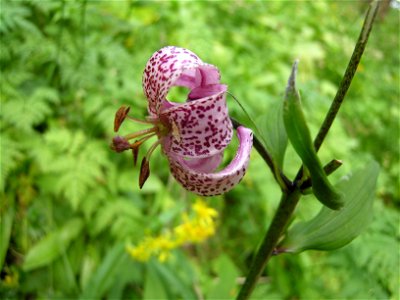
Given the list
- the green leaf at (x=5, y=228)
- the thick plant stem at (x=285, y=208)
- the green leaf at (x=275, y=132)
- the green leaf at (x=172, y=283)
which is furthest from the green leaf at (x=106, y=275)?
the green leaf at (x=275, y=132)

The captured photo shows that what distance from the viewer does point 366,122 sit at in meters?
2.24

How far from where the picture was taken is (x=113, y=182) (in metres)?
1.59

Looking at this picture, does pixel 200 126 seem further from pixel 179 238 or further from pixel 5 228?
pixel 5 228

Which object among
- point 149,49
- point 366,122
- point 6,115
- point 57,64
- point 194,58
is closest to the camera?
point 194,58

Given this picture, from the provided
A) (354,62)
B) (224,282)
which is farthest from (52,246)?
(354,62)

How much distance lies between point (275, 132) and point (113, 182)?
0.84 metres

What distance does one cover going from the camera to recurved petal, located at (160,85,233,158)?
64 cm

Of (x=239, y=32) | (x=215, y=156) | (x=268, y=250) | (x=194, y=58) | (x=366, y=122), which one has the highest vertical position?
(x=194, y=58)

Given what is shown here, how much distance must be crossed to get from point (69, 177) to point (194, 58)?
0.93m

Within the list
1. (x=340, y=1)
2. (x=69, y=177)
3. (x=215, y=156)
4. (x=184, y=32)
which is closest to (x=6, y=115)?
(x=69, y=177)

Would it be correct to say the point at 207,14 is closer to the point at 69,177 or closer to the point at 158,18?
the point at 158,18

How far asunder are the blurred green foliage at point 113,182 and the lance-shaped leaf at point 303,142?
1.56 ft

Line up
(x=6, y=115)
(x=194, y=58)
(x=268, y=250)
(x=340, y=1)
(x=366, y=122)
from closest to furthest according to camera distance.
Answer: (x=194, y=58), (x=268, y=250), (x=6, y=115), (x=366, y=122), (x=340, y=1)

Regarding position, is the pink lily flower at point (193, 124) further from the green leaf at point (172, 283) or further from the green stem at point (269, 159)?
the green leaf at point (172, 283)
